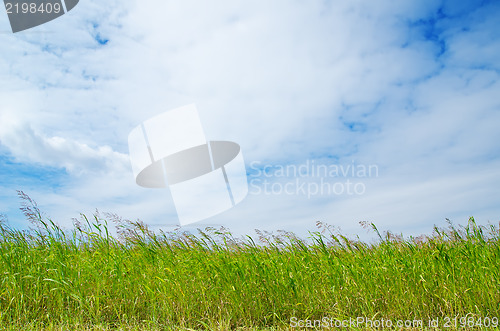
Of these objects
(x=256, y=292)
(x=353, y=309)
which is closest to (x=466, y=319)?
(x=353, y=309)

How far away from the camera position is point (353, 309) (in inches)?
156

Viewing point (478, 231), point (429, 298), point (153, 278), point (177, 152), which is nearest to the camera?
point (429, 298)

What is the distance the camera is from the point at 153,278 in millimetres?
4422

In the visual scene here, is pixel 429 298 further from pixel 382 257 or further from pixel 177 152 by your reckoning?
pixel 177 152

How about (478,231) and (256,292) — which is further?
(478,231)

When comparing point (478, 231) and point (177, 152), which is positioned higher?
point (177, 152)

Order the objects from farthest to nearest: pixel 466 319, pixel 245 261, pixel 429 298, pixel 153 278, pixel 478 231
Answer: pixel 478 231 < pixel 245 261 < pixel 153 278 < pixel 429 298 < pixel 466 319

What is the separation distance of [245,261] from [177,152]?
10.9 ft

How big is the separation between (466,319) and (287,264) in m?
1.86

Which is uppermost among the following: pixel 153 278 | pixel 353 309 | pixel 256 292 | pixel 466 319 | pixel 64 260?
pixel 64 260

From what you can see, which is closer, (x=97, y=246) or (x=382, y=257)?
(x=382, y=257)

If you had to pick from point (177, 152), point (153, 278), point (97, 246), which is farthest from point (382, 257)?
point (177, 152)

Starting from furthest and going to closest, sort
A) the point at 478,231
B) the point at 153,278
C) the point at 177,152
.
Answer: the point at 177,152 → the point at 478,231 → the point at 153,278

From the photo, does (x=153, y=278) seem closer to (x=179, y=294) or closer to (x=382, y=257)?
(x=179, y=294)
